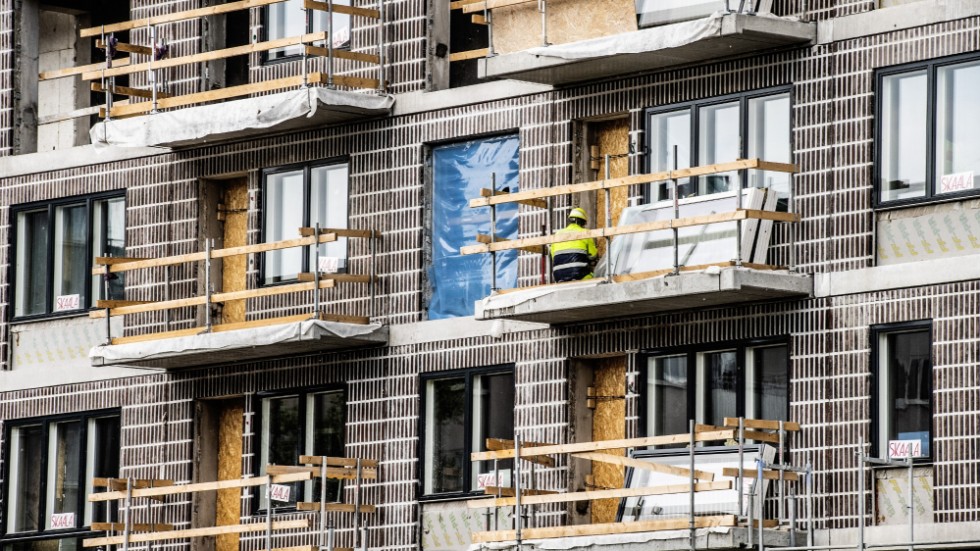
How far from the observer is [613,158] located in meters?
42.8

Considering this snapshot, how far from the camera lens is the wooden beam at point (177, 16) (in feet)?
151

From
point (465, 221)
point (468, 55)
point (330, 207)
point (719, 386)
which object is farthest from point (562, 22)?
point (719, 386)

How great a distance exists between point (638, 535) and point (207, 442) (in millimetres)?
10452

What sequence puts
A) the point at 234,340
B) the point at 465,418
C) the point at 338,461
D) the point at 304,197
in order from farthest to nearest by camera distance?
the point at 304,197 < the point at 234,340 < the point at 338,461 < the point at 465,418

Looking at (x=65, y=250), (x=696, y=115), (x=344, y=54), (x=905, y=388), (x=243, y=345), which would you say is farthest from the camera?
(x=65, y=250)

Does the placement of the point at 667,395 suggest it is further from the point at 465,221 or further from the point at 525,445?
the point at 465,221

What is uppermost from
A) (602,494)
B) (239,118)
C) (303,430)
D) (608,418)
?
(239,118)

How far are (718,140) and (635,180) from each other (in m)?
1.54

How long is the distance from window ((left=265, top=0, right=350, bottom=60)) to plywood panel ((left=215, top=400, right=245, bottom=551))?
5735 mm

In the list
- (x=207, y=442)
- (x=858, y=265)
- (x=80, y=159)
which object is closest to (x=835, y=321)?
(x=858, y=265)

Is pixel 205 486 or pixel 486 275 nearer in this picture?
pixel 486 275

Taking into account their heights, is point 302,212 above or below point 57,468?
above

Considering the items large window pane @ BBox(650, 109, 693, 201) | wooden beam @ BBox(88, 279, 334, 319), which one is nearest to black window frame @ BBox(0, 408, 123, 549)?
wooden beam @ BBox(88, 279, 334, 319)

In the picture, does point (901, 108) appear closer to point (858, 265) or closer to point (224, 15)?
point (858, 265)
